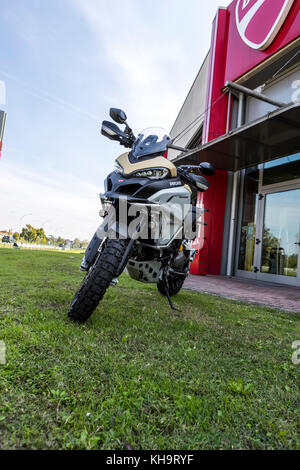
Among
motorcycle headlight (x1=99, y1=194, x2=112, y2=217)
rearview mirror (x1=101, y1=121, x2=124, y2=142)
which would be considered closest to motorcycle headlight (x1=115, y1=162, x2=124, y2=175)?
motorcycle headlight (x1=99, y1=194, x2=112, y2=217)

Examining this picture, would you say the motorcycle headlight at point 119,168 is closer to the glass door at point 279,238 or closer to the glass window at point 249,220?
the glass door at point 279,238

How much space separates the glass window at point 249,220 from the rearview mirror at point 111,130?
7104 mm

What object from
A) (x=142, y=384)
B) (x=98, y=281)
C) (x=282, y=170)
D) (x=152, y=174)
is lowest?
(x=142, y=384)

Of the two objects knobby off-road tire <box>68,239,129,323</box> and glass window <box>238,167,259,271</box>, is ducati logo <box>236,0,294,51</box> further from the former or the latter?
knobby off-road tire <box>68,239,129,323</box>

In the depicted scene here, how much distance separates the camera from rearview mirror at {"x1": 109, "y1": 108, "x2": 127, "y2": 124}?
110 inches

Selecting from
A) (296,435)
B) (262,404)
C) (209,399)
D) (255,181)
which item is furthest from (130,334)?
(255,181)

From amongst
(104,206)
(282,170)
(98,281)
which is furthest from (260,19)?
(98,281)

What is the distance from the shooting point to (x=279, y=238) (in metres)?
8.27

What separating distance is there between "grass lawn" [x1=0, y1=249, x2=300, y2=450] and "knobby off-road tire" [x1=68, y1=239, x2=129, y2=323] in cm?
13

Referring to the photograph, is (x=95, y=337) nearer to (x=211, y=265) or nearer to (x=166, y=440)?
(x=166, y=440)

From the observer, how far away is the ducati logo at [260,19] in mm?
7105

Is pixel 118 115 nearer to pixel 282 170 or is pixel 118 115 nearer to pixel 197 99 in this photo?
pixel 282 170

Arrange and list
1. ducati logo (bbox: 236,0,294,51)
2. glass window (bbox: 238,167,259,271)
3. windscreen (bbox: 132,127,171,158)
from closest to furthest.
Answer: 1. windscreen (bbox: 132,127,171,158)
2. ducati logo (bbox: 236,0,294,51)
3. glass window (bbox: 238,167,259,271)

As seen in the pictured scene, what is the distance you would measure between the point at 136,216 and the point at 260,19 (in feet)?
27.4
